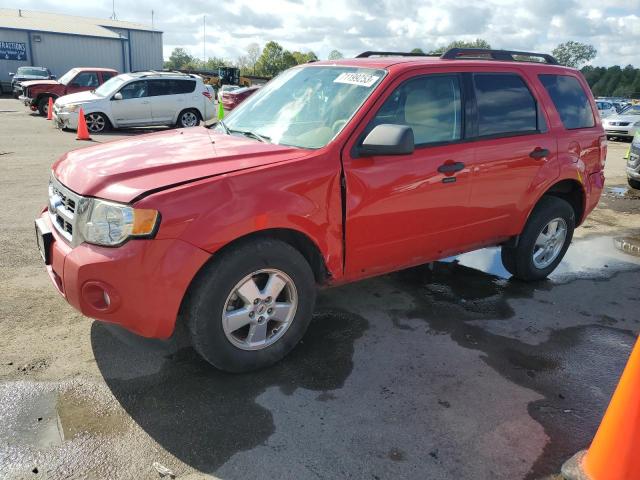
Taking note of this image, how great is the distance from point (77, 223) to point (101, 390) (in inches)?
38.7

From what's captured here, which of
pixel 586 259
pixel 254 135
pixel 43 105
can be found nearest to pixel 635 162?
pixel 586 259

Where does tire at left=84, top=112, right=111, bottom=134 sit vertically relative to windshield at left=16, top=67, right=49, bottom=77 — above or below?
below

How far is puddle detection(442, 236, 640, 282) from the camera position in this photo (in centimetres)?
546

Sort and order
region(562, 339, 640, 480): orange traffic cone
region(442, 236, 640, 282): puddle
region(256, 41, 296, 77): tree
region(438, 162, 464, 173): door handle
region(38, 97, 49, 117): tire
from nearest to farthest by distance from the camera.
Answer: region(562, 339, 640, 480): orange traffic cone
region(438, 162, 464, 173): door handle
region(442, 236, 640, 282): puddle
region(38, 97, 49, 117): tire
region(256, 41, 296, 77): tree

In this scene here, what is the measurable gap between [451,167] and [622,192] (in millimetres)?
7942

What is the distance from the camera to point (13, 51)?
3919cm

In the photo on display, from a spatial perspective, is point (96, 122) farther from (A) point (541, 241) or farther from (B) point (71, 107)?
(A) point (541, 241)

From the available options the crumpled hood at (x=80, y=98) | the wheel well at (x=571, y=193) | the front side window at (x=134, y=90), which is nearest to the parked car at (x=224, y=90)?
the front side window at (x=134, y=90)

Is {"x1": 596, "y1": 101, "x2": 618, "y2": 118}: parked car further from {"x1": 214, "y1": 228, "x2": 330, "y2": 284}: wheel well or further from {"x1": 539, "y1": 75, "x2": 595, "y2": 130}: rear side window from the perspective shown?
{"x1": 214, "y1": 228, "x2": 330, "y2": 284}: wheel well

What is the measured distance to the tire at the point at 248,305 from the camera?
293cm

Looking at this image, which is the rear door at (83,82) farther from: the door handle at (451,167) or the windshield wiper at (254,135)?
the door handle at (451,167)

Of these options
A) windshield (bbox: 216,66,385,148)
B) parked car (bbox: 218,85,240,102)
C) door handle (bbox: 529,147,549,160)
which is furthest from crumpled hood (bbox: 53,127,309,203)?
→ parked car (bbox: 218,85,240,102)

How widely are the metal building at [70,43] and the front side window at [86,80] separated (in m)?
25.0

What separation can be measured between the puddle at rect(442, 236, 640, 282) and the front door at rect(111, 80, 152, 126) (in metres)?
11.7
